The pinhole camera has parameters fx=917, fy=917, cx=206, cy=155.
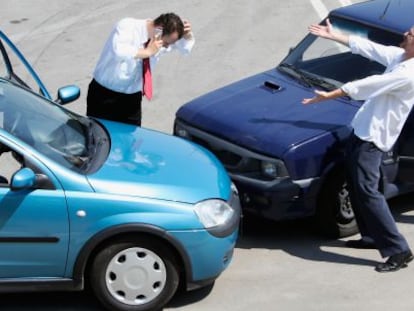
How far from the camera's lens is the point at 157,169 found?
6.45m

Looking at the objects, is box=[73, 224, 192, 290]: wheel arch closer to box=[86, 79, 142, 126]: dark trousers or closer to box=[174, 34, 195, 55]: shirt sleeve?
box=[86, 79, 142, 126]: dark trousers

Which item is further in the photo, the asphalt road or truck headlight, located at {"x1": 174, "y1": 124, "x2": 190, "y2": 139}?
truck headlight, located at {"x1": 174, "y1": 124, "x2": 190, "y2": 139}

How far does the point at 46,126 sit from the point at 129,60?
1.43m

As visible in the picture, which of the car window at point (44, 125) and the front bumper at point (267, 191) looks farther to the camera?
the front bumper at point (267, 191)

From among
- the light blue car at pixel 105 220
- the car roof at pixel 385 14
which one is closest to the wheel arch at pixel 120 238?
the light blue car at pixel 105 220

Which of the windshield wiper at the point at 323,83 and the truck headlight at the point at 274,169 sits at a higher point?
the windshield wiper at the point at 323,83

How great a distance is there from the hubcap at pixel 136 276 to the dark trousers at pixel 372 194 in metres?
1.77

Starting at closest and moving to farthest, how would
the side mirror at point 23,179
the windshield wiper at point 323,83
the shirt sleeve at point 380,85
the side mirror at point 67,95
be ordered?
the side mirror at point 23,179 < the shirt sleeve at point 380,85 < the side mirror at point 67,95 < the windshield wiper at point 323,83

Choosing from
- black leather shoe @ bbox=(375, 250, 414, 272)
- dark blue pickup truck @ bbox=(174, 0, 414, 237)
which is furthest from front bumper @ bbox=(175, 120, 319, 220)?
black leather shoe @ bbox=(375, 250, 414, 272)

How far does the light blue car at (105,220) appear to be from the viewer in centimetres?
596

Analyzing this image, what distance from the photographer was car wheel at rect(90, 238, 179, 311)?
242 inches

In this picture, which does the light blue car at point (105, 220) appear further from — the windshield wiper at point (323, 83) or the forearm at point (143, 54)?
the windshield wiper at point (323, 83)

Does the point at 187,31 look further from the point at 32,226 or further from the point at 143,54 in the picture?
the point at 32,226

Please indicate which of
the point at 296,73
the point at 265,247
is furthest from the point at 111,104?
the point at 265,247
